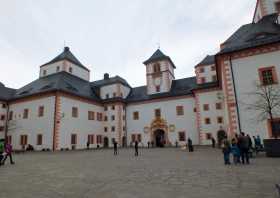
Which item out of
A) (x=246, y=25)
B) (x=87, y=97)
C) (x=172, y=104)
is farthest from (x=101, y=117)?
(x=246, y=25)

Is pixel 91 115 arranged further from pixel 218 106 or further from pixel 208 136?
pixel 218 106

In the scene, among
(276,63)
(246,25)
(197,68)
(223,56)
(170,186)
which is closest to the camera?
(170,186)

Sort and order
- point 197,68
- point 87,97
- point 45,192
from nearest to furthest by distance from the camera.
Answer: point 45,192 < point 87,97 < point 197,68

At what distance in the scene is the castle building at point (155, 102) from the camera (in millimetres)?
19125

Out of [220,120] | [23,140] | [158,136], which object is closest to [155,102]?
[158,136]

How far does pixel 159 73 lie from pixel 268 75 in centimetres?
2512

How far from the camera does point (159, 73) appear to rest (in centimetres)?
4212

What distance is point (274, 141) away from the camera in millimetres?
13430

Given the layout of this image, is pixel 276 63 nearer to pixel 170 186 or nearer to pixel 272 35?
pixel 272 35

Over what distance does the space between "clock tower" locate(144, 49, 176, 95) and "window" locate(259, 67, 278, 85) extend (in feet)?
73.8

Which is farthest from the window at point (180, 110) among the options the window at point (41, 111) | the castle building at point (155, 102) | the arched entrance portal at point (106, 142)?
the window at point (41, 111)

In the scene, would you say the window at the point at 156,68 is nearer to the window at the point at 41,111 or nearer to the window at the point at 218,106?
the window at the point at 218,106

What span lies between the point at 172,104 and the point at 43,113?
75.5ft

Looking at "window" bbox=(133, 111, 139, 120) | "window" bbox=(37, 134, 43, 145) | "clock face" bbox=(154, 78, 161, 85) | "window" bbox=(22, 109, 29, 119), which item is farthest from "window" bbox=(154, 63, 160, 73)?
"window" bbox=(22, 109, 29, 119)
